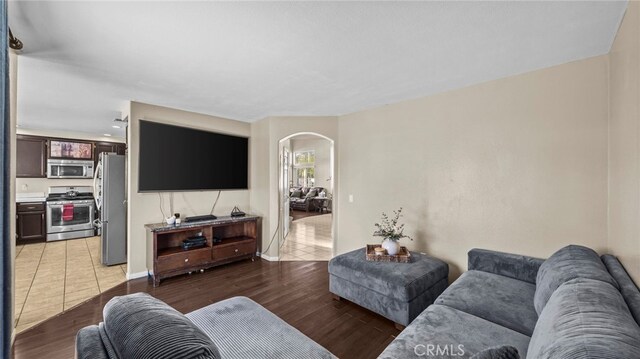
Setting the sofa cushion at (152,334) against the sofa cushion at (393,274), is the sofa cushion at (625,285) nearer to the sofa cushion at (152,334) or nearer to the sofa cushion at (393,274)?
the sofa cushion at (393,274)

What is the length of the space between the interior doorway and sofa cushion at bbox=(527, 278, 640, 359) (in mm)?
3345

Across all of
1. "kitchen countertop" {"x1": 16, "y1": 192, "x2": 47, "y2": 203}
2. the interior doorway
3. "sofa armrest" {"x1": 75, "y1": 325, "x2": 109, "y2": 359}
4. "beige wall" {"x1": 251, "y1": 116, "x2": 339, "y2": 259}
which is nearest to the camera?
"sofa armrest" {"x1": 75, "y1": 325, "x2": 109, "y2": 359}

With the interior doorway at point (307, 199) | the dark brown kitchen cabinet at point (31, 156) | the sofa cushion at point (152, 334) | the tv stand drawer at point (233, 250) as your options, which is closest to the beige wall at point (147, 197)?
the tv stand drawer at point (233, 250)

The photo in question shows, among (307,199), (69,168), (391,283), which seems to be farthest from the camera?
(307,199)

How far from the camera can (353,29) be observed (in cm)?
180

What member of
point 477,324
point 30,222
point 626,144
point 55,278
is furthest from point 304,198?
point 626,144

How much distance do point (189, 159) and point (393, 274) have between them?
331 centimetres

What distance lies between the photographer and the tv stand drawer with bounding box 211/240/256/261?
3.75 meters

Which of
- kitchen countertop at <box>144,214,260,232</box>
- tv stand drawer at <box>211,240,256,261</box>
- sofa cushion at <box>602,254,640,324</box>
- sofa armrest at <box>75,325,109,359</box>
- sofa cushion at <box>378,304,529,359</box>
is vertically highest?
sofa armrest at <box>75,325,109,359</box>

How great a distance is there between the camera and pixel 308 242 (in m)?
5.33

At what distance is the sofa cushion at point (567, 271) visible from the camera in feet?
4.74

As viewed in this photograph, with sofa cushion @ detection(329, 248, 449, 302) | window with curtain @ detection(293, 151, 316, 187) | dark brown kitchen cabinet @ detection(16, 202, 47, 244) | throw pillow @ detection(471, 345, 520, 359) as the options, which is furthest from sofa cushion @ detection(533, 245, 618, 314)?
window with curtain @ detection(293, 151, 316, 187)

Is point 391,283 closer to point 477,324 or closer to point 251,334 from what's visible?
point 477,324

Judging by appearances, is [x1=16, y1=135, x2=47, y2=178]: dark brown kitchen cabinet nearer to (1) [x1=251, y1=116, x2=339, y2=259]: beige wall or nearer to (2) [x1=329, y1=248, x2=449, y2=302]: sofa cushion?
(1) [x1=251, y1=116, x2=339, y2=259]: beige wall
